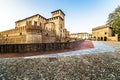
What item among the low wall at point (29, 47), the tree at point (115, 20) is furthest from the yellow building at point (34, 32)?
the tree at point (115, 20)

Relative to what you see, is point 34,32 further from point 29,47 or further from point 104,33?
point 104,33

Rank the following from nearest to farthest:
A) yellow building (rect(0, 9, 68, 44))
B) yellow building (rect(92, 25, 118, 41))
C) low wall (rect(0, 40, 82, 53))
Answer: low wall (rect(0, 40, 82, 53)) < yellow building (rect(0, 9, 68, 44)) < yellow building (rect(92, 25, 118, 41))

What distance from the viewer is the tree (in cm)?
3569

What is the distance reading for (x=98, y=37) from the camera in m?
45.5

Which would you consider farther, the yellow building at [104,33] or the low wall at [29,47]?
the yellow building at [104,33]

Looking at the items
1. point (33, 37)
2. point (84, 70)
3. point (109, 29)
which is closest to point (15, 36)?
point (33, 37)

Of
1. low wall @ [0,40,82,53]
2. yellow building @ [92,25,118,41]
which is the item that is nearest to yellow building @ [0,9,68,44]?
low wall @ [0,40,82,53]

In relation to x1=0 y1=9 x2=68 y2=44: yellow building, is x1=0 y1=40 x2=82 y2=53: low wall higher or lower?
lower

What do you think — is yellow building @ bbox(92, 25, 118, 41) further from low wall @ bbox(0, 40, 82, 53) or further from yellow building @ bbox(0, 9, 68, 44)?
low wall @ bbox(0, 40, 82, 53)

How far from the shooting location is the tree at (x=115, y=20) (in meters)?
35.7

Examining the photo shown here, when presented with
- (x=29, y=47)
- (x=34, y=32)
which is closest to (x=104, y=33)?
(x=34, y=32)

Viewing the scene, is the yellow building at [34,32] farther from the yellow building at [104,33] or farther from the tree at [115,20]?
the tree at [115,20]

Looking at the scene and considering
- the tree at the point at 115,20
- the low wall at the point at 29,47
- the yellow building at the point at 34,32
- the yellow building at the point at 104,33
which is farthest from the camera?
the yellow building at the point at 104,33

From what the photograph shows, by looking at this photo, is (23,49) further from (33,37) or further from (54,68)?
(33,37)
